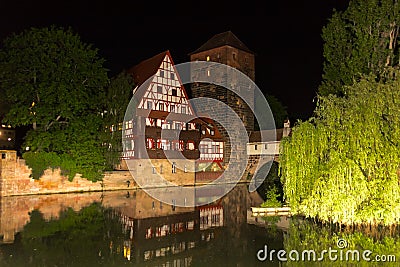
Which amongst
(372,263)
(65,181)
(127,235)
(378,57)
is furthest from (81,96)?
(372,263)

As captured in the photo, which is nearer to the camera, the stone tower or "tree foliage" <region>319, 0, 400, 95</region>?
"tree foliage" <region>319, 0, 400, 95</region>

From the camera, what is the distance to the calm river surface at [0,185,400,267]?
8.84 metres

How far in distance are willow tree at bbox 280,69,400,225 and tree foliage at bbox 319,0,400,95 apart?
368 cm

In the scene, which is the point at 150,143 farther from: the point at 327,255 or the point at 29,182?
the point at 327,255

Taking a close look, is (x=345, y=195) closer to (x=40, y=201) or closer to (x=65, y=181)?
(x=40, y=201)

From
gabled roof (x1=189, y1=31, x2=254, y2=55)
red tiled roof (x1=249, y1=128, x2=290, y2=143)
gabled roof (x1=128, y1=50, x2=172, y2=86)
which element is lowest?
red tiled roof (x1=249, y1=128, x2=290, y2=143)

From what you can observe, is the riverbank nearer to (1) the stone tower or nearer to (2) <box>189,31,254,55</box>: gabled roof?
(1) the stone tower

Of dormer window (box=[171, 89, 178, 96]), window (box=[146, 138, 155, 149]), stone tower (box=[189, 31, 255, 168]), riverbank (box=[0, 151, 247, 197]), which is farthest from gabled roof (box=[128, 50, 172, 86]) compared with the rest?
riverbank (box=[0, 151, 247, 197])

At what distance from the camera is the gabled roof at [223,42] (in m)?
40.6

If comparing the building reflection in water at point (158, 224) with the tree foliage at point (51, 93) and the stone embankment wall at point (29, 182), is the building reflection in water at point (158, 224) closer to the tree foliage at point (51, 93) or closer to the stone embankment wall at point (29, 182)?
the stone embankment wall at point (29, 182)

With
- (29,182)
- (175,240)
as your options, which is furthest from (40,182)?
(175,240)

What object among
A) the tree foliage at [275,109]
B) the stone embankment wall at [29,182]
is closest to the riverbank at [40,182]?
the stone embankment wall at [29,182]

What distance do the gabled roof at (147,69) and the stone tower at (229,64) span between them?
7.13 metres

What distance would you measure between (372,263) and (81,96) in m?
21.4
